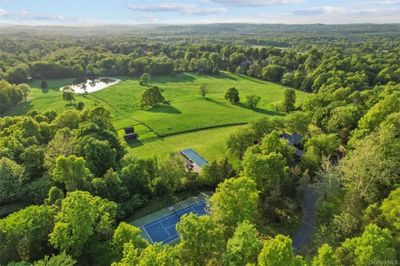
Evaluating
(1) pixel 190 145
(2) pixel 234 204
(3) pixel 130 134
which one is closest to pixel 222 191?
(2) pixel 234 204

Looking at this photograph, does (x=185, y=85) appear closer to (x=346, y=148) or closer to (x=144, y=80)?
(x=144, y=80)

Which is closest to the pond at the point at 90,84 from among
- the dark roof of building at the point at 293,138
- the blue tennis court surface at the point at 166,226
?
the dark roof of building at the point at 293,138

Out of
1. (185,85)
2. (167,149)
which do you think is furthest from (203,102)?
(167,149)

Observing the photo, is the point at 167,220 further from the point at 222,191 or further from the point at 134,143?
the point at 134,143

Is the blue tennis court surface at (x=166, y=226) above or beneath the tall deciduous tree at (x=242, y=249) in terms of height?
beneath

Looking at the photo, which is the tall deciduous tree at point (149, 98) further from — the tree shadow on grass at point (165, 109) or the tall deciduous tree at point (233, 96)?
the tall deciduous tree at point (233, 96)

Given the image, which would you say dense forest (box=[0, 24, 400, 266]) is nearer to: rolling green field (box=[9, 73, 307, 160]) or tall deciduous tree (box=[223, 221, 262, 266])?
tall deciduous tree (box=[223, 221, 262, 266])
